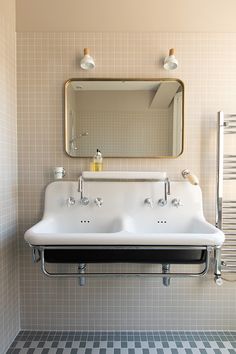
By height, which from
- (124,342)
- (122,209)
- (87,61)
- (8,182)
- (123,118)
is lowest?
(124,342)

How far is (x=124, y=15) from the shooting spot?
65.6 inches

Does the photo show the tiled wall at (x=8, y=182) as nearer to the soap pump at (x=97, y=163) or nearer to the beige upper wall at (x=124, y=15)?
the beige upper wall at (x=124, y=15)

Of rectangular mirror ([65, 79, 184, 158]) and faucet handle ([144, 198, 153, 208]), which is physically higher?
rectangular mirror ([65, 79, 184, 158])

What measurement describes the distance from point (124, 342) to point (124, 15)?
6.87 ft

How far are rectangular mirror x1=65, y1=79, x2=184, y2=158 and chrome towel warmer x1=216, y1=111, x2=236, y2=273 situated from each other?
0.91ft

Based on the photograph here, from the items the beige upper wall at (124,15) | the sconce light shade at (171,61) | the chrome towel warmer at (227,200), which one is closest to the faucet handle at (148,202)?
the chrome towel warmer at (227,200)

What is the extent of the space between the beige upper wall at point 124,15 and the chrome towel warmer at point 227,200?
64cm

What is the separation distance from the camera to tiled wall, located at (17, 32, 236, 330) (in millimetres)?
1686

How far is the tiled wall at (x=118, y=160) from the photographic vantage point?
169cm

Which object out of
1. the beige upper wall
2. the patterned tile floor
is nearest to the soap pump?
the beige upper wall

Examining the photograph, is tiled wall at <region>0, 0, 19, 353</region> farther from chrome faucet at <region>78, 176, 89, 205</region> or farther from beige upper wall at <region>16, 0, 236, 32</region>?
chrome faucet at <region>78, 176, 89, 205</region>

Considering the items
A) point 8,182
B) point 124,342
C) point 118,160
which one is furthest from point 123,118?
point 124,342

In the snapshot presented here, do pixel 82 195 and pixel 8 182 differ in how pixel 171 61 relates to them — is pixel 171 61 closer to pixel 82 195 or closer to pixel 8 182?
pixel 82 195

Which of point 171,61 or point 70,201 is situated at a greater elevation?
point 171,61
